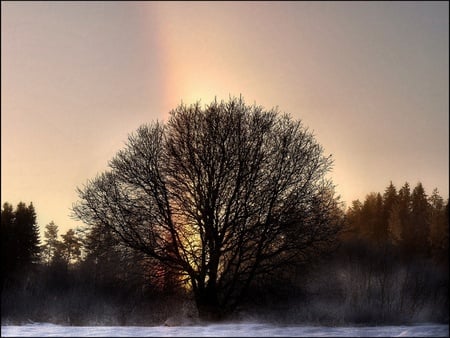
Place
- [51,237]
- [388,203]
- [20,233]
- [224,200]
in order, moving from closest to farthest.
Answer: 1. [224,200]
2. [20,233]
3. [388,203]
4. [51,237]

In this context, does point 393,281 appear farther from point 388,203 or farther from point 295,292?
point 388,203

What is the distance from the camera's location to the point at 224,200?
22.1 metres

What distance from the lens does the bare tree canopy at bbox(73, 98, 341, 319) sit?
71.7 feet

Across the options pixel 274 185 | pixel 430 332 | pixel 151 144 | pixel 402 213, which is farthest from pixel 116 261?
pixel 402 213

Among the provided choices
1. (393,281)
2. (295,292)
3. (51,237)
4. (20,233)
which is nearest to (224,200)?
(295,292)

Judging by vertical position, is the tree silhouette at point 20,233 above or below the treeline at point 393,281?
above

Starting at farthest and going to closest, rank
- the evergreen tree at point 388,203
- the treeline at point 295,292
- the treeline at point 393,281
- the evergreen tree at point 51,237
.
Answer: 1. the evergreen tree at point 51,237
2. the evergreen tree at point 388,203
3. the treeline at point 295,292
4. the treeline at point 393,281

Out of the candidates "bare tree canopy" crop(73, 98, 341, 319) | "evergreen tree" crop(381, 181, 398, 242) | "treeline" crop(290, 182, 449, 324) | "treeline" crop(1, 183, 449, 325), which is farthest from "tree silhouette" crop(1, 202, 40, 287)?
"evergreen tree" crop(381, 181, 398, 242)

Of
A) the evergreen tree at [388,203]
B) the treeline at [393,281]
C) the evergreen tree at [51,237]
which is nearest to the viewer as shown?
the treeline at [393,281]

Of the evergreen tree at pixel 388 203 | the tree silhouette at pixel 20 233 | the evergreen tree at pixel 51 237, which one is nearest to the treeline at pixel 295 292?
the tree silhouette at pixel 20 233

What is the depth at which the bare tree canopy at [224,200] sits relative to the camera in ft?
71.7

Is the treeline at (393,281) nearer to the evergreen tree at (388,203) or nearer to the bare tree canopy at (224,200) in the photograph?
the bare tree canopy at (224,200)

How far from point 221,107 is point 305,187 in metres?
5.07

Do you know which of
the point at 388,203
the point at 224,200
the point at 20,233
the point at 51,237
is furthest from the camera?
the point at 51,237
